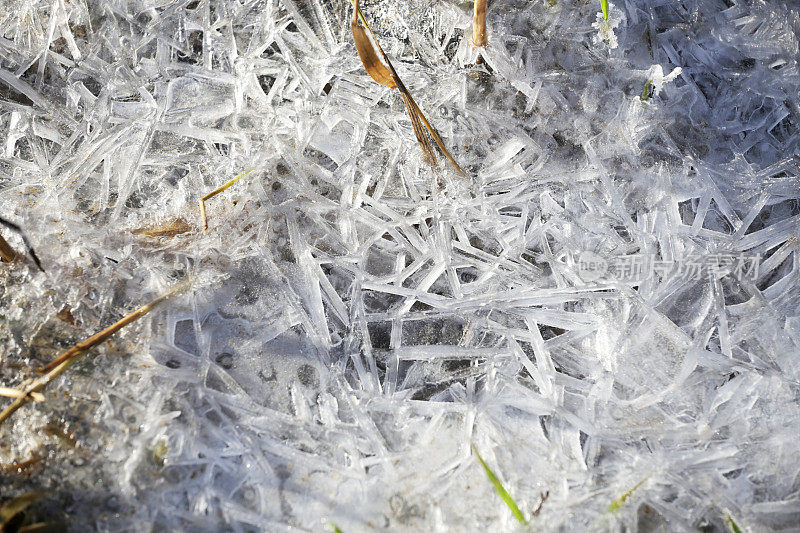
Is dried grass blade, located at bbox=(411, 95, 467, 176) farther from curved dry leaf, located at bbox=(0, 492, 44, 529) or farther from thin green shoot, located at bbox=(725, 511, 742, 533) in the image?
curved dry leaf, located at bbox=(0, 492, 44, 529)

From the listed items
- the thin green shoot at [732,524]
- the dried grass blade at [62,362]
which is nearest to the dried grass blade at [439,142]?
the dried grass blade at [62,362]

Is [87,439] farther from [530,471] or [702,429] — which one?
[702,429]

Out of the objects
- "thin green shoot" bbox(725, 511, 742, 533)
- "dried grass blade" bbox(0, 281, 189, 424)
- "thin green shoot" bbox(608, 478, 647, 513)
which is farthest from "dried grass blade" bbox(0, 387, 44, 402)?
"thin green shoot" bbox(725, 511, 742, 533)

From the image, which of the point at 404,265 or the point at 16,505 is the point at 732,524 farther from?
the point at 16,505

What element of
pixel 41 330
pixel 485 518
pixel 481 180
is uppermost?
pixel 481 180

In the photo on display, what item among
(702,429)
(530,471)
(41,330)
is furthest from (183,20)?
(702,429)

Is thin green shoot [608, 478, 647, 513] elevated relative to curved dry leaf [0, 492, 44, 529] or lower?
lower

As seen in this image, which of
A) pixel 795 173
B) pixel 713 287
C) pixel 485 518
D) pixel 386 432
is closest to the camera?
pixel 485 518

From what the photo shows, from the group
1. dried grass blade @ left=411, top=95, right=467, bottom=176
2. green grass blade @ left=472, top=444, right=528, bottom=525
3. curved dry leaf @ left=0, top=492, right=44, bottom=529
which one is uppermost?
dried grass blade @ left=411, top=95, right=467, bottom=176
